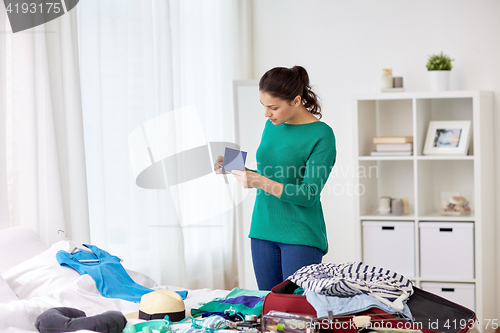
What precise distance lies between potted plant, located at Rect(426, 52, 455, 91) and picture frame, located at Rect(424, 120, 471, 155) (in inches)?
9.6

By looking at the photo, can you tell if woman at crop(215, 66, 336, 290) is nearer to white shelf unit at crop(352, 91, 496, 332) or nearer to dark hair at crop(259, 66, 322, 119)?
dark hair at crop(259, 66, 322, 119)

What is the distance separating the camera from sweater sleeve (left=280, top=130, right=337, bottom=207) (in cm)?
Answer: 171

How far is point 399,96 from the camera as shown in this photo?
311cm

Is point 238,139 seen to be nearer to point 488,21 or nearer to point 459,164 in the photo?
point 459,164

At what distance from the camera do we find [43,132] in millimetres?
2158

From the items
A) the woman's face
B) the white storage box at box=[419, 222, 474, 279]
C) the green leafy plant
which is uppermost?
the green leafy plant

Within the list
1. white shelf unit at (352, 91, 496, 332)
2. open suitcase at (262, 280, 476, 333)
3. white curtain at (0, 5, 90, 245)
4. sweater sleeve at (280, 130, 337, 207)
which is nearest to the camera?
open suitcase at (262, 280, 476, 333)

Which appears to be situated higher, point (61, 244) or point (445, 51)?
point (445, 51)

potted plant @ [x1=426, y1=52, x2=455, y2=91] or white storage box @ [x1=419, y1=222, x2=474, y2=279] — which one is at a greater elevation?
potted plant @ [x1=426, y1=52, x2=455, y2=91]

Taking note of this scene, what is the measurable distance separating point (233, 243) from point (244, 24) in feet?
5.50

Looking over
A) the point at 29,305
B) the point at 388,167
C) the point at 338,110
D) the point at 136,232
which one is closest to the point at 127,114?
the point at 136,232

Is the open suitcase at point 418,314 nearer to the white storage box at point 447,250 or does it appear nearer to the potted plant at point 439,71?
the white storage box at point 447,250

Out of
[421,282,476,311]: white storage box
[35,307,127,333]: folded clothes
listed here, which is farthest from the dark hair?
[421,282,476,311]: white storage box

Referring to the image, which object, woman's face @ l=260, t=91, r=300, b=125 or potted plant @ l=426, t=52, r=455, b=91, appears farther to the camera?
potted plant @ l=426, t=52, r=455, b=91
